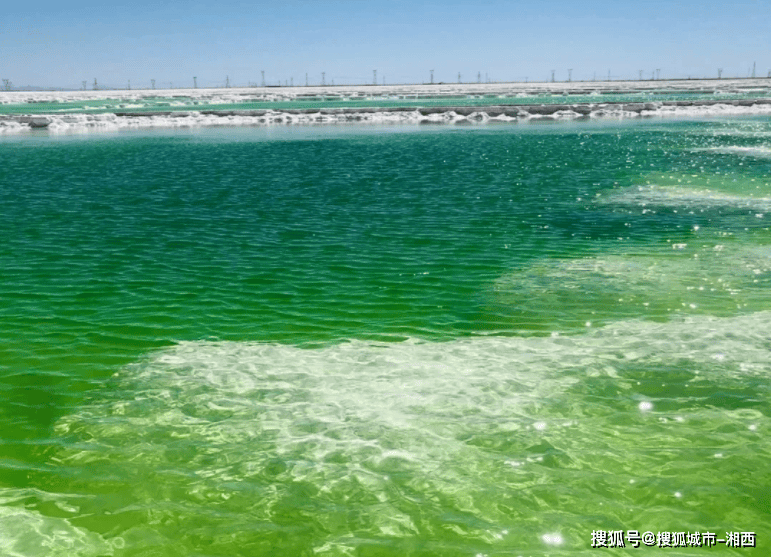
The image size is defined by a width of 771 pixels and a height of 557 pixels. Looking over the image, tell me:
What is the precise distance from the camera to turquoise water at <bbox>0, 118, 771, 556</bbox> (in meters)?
9.02

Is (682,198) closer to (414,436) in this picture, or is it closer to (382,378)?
(382,378)

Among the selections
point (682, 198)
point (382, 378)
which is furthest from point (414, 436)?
point (682, 198)

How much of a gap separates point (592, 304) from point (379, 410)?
812 cm

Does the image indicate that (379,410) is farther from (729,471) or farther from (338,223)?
(338,223)

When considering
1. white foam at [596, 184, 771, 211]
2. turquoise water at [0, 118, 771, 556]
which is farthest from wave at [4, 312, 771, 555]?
white foam at [596, 184, 771, 211]

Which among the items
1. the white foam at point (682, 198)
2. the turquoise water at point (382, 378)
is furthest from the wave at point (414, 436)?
the white foam at point (682, 198)

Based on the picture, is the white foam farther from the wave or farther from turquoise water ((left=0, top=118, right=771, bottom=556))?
the wave

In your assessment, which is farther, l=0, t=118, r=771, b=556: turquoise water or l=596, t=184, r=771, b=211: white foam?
l=596, t=184, r=771, b=211: white foam

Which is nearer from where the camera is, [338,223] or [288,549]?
[288,549]

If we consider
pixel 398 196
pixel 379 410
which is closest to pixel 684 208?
pixel 398 196

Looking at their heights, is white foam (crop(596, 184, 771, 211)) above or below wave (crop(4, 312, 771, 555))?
above

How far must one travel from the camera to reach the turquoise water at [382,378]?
355 inches

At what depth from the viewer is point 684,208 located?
99.9ft

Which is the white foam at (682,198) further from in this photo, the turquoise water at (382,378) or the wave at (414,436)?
the wave at (414,436)
